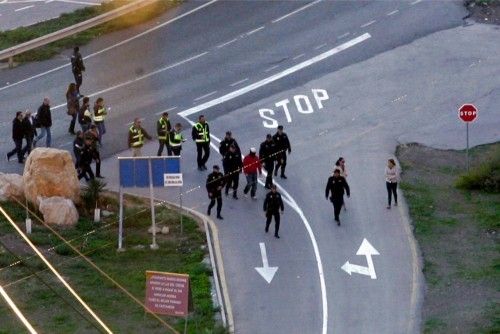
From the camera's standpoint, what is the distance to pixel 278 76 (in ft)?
156

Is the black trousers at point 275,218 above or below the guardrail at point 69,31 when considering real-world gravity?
below

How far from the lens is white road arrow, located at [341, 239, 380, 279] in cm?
3428

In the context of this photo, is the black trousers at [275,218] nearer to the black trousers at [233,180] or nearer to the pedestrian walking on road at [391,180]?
the black trousers at [233,180]

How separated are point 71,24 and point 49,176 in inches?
627

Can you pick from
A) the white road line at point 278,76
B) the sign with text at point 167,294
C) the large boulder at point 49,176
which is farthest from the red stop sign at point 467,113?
the sign with text at point 167,294

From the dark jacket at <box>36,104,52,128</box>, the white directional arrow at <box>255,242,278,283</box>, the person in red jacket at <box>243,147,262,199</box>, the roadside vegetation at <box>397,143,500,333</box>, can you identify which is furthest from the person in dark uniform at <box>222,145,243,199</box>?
the dark jacket at <box>36,104,52,128</box>

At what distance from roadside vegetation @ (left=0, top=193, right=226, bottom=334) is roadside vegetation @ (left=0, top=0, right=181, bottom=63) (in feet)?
42.9

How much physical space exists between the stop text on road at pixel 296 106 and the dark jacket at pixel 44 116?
258 inches

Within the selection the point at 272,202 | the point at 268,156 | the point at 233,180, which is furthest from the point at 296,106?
the point at 272,202

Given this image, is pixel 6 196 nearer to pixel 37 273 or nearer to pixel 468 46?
pixel 37 273

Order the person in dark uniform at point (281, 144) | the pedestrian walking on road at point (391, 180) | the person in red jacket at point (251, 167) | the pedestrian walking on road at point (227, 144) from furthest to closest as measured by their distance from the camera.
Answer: the person in dark uniform at point (281, 144)
the pedestrian walking on road at point (227, 144)
the person in red jacket at point (251, 167)
the pedestrian walking on road at point (391, 180)

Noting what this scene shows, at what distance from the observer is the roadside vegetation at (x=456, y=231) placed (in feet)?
105

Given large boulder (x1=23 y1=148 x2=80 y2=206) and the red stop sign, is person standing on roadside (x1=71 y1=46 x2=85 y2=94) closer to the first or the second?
large boulder (x1=23 y1=148 x2=80 y2=206)

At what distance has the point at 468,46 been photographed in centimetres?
5034
